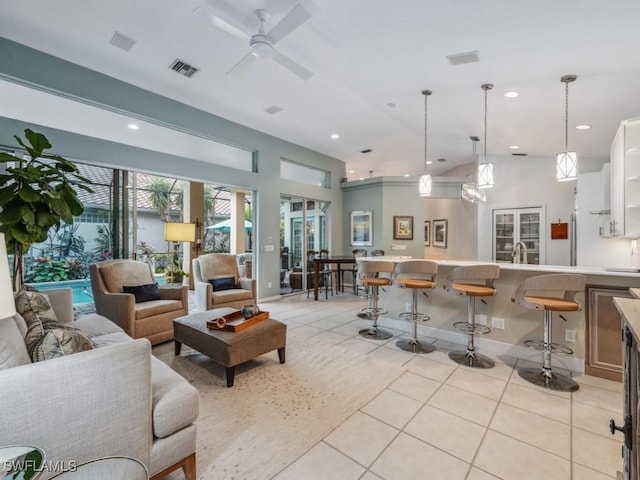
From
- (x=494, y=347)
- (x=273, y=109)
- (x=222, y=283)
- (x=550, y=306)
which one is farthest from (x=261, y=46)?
(x=494, y=347)

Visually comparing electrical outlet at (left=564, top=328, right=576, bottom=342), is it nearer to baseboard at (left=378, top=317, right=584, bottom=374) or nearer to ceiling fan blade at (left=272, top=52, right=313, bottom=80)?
baseboard at (left=378, top=317, right=584, bottom=374)

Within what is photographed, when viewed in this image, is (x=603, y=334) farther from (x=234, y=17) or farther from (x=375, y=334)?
(x=234, y=17)

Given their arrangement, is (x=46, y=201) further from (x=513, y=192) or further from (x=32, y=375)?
(x=513, y=192)

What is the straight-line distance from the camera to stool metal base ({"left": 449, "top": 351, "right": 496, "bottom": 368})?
297 centimetres

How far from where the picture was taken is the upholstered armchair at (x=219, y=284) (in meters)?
4.21

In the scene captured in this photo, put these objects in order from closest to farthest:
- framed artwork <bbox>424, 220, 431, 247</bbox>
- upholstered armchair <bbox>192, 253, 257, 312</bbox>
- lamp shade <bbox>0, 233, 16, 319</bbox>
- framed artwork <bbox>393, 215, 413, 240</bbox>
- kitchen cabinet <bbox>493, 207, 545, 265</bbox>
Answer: lamp shade <bbox>0, 233, 16, 319</bbox>
upholstered armchair <bbox>192, 253, 257, 312</bbox>
kitchen cabinet <bbox>493, 207, 545, 265</bbox>
framed artwork <bbox>393, 215, 413, 240</bbox>
framed artwork <bbox>424, 220, 431, 247</bbox>

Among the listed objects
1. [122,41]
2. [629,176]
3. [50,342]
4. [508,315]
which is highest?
[122,41]

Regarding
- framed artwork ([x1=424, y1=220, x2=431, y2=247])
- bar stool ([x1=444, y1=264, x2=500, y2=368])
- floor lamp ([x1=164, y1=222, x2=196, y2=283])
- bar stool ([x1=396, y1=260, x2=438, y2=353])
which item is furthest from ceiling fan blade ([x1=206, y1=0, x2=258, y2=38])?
framed artwork ([x1=424, y1=220, x2=431, y2=247])

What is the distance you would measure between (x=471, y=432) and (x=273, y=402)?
1.42m

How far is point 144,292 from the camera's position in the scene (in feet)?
11.8

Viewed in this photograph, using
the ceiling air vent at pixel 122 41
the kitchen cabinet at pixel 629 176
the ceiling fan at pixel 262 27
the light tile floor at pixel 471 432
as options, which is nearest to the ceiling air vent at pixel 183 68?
the ceiling air vent at pixel 122 41

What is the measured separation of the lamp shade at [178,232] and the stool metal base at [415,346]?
3510 millimetres

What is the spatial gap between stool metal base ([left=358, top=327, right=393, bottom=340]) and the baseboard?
293mm

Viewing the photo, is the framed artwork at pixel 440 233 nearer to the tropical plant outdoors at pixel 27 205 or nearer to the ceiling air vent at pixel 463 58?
the ceiling air vent at pixel 463 58
